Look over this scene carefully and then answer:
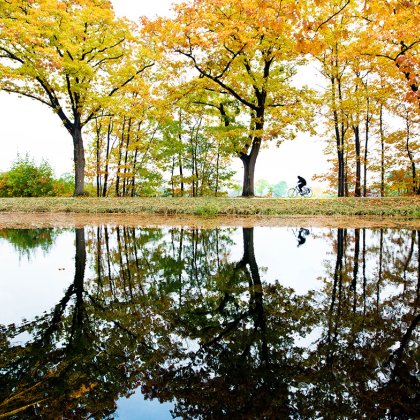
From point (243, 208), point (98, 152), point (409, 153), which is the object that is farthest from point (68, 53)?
point (409, 153)

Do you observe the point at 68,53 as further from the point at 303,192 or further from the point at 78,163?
the point at 303,192

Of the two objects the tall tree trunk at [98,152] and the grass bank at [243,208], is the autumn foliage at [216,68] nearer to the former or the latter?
the grass bank at [243,208]

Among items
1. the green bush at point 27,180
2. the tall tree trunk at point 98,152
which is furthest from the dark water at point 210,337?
the tall tree trunk at point 98,152

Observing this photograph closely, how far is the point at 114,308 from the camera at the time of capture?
2949 mm

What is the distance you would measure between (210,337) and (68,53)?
20545 millimetres

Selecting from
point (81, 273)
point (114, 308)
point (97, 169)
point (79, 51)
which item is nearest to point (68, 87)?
point (79, 51)

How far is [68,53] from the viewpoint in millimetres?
18844

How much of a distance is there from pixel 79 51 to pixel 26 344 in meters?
19.8

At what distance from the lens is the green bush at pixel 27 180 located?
78.0ft

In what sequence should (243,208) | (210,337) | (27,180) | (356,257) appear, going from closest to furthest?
(210,337) < (356,257) < (243,208) < (27,180)

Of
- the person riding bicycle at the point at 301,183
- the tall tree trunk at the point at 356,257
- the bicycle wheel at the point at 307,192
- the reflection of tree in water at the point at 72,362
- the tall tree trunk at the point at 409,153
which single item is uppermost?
the tall tree trunk at the point at 409,153

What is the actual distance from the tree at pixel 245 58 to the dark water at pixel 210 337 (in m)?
13.4

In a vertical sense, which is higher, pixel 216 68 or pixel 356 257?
pixel 216 68

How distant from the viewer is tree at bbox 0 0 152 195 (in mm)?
17078
